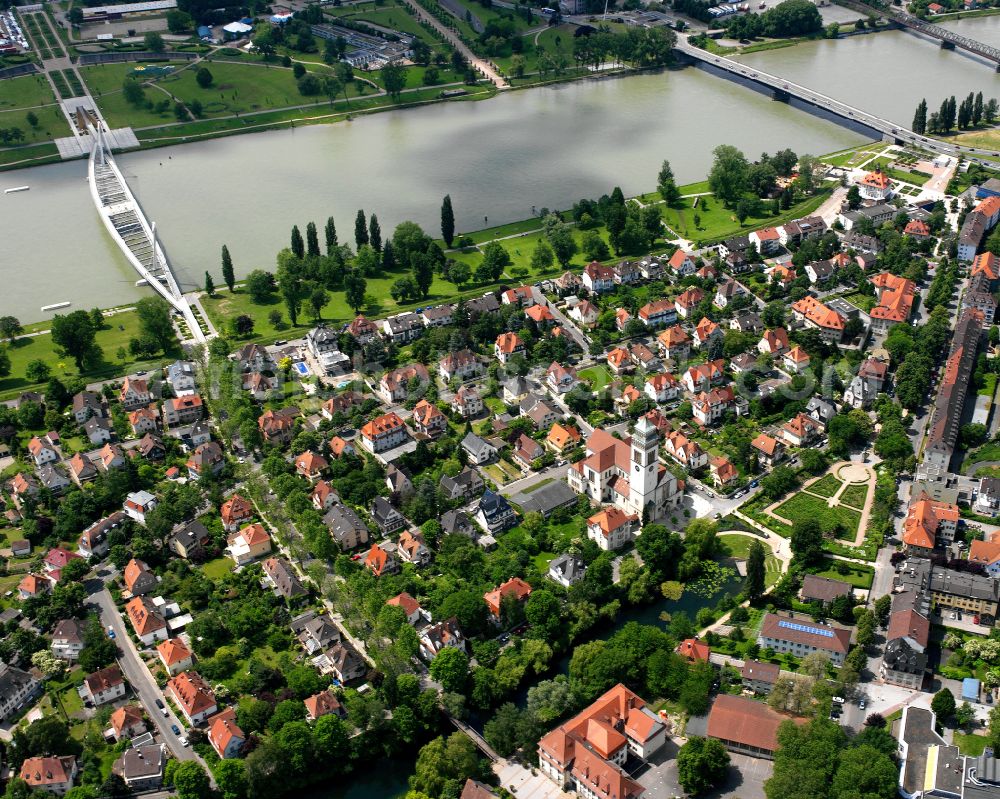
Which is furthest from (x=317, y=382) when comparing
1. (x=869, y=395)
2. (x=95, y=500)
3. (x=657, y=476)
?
(x=869, y=395)

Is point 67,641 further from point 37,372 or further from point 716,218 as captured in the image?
point 716,218

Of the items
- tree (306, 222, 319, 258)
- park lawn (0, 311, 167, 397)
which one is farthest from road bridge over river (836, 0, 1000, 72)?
park lawn (0, 311, 167, 397)

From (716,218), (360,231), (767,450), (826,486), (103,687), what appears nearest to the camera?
(103,687)

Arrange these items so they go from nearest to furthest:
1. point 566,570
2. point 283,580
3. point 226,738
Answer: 1. point 226,738
2. point 566,570
3. point 283,580

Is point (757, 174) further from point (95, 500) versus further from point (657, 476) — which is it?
point (95, 500)

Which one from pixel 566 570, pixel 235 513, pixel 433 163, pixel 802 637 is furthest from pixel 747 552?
pixel 433 163
